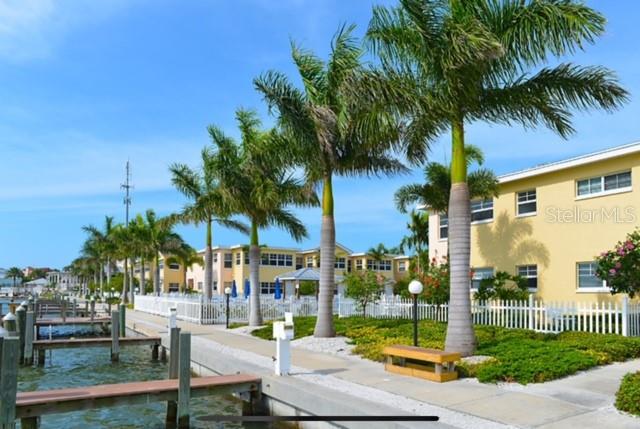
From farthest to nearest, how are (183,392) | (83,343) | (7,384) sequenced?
(83,343) → (183,392) → (7,384)

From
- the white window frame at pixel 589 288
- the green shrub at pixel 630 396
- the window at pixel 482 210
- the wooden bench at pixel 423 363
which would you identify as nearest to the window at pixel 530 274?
the white window frame at pixel 589 288

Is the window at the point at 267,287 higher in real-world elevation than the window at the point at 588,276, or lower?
lower

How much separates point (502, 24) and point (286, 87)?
688 centimetres

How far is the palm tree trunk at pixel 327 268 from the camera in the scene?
16.7 metres

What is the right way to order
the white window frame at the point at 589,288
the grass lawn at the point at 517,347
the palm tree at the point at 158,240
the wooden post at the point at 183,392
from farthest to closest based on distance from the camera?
the palm tree at the point at 158,240 → the white window frame at the point at 589,288 → the grass lawn at the point at 517,347 → the wooden post at the point at 183,392

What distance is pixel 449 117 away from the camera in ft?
41.4

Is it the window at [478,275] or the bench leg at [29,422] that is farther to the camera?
the window at [478,275]

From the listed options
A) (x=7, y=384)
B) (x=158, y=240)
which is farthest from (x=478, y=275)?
(x=158, y=240)

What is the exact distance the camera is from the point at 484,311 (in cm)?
1842

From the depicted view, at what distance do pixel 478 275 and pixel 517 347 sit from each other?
14.0 m

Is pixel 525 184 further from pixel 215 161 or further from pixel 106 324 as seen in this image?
pixel 106 324

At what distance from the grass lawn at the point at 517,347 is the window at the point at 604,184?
7381 mm

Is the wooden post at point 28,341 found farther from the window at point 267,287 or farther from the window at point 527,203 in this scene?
the window at point 267,287

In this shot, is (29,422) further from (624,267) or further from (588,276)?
(588,276)
